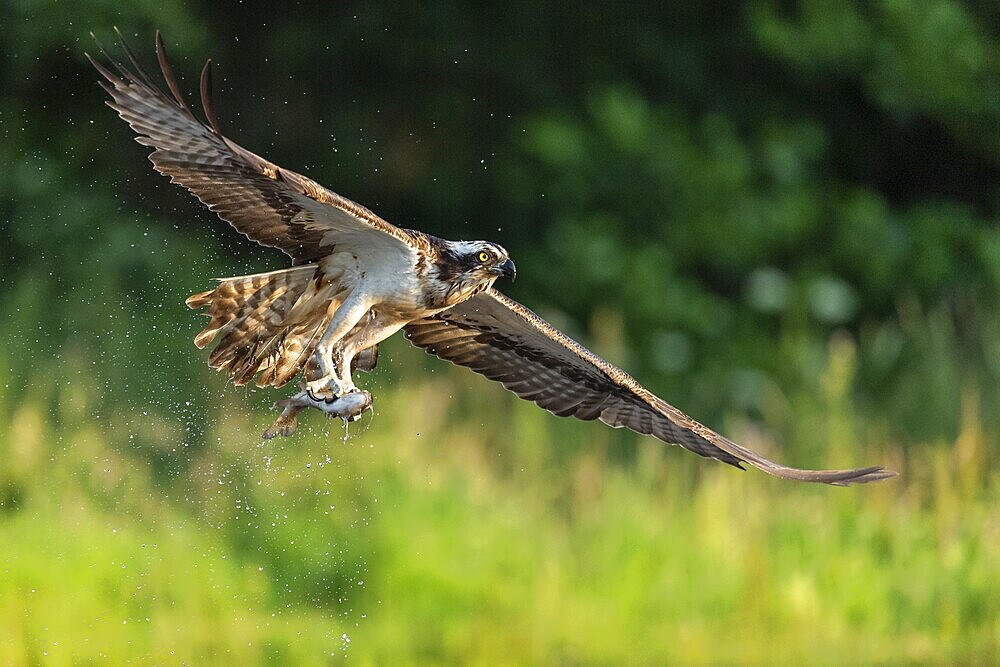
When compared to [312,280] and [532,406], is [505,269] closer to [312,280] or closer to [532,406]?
[312,280]

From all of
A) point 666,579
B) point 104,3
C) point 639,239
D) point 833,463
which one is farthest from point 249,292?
point 639,239

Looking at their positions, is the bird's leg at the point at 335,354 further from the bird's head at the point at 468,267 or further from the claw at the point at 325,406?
the bird's head at the point at 468,267

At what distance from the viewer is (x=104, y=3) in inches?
416

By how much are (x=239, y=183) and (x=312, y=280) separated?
478 millimetres

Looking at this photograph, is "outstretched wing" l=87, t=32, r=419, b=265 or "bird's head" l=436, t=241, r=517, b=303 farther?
"bird's head" l=436, t=241, r=517, b=303

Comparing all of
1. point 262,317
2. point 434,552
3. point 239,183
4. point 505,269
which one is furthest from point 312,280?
point 434,552

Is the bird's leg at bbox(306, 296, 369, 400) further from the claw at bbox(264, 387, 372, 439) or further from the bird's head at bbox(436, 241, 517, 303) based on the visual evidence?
the bird's head at bbox(436, 241, 517, 303)

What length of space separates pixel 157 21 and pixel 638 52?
12.9ft

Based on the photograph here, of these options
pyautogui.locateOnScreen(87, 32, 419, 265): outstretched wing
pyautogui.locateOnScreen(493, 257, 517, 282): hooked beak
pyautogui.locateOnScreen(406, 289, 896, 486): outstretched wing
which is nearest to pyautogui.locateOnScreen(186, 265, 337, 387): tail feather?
pyautogui.locateOnScreen(87, 32, 419, 265): outstretched wing

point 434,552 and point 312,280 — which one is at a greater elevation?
point 312,280

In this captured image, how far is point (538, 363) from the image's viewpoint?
239 inches

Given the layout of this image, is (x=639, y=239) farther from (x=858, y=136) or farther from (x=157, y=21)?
(x=157, y=21)

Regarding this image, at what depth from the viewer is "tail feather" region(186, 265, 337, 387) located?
523 centimetres

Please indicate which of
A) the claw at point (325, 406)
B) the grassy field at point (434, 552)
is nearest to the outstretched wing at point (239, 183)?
the claw at point (325, 406)
